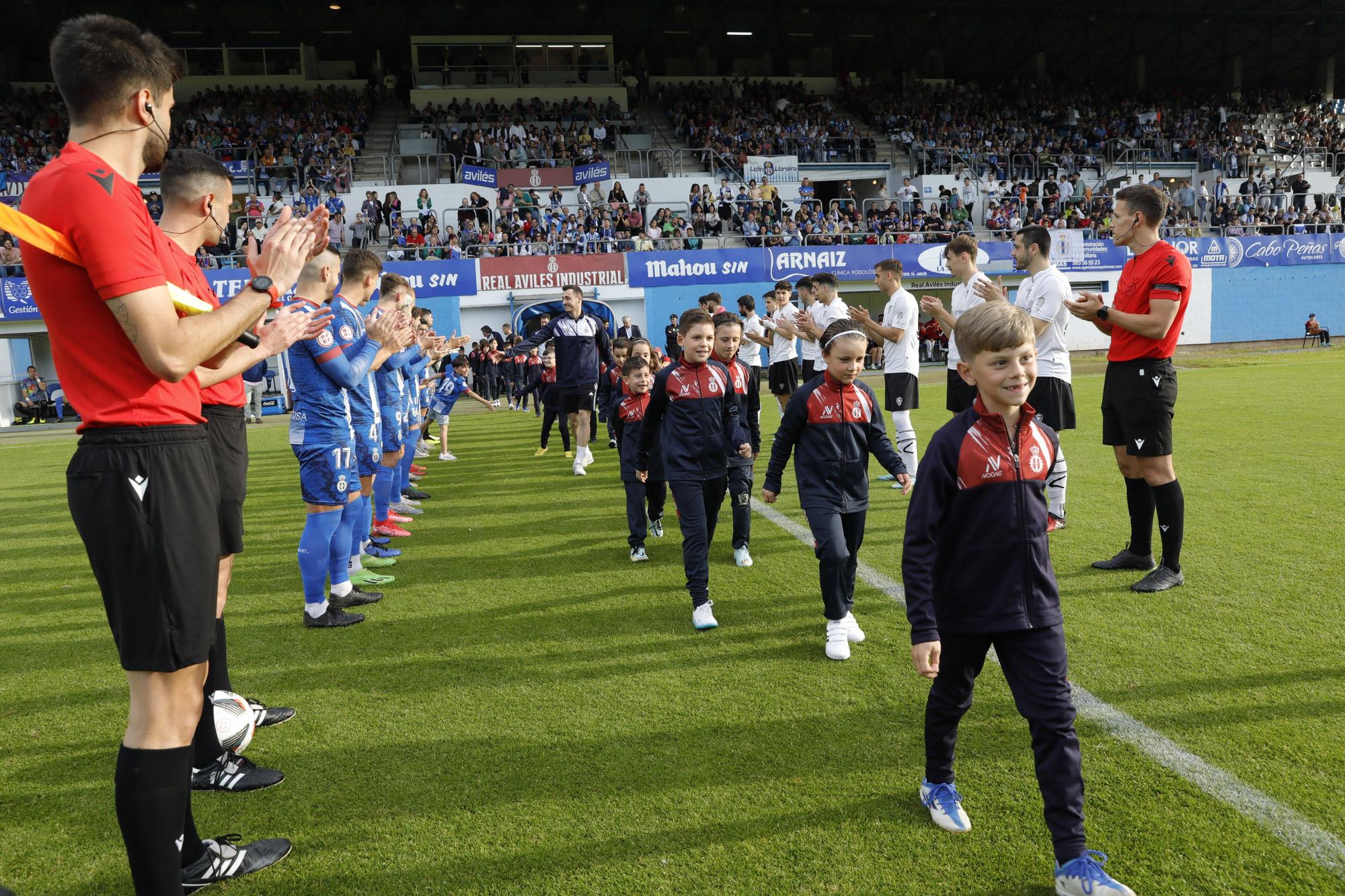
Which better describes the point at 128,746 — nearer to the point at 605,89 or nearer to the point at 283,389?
the point at 283,389

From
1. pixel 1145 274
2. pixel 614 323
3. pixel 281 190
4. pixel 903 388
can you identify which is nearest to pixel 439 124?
pixel 281 190

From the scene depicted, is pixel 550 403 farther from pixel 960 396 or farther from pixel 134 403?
pixel 134 403

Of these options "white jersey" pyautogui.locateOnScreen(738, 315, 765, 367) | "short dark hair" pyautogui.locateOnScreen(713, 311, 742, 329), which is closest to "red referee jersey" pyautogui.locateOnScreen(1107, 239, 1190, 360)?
"short dark hair" pyautogui.locateOnScreen(713, 311, 742, 329)

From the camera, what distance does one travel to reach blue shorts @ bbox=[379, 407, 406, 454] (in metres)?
6.95

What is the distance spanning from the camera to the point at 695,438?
4.99 metres

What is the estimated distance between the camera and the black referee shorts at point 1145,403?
4824 millimetres

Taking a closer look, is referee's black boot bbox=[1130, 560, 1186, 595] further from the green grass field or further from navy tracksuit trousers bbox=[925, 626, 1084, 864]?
navy tracksuit trousers bbox=[925, 626, 1084, 864]

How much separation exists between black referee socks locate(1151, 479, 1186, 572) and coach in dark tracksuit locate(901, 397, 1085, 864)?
2781mm

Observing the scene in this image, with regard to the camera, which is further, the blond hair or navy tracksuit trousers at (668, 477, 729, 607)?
navy tracksuit trousers at (668, 477, 729, 607)

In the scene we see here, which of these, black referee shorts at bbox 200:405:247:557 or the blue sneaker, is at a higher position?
black referee shorts at bbox 200:405:247:557

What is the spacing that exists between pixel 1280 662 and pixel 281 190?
32260 millimetres

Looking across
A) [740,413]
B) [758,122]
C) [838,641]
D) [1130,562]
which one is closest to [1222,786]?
[838,641]

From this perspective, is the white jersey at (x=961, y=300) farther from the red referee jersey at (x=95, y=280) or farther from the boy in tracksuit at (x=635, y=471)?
the red referee jersey at (x=95, y=280)

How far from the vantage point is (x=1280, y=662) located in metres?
3.78
